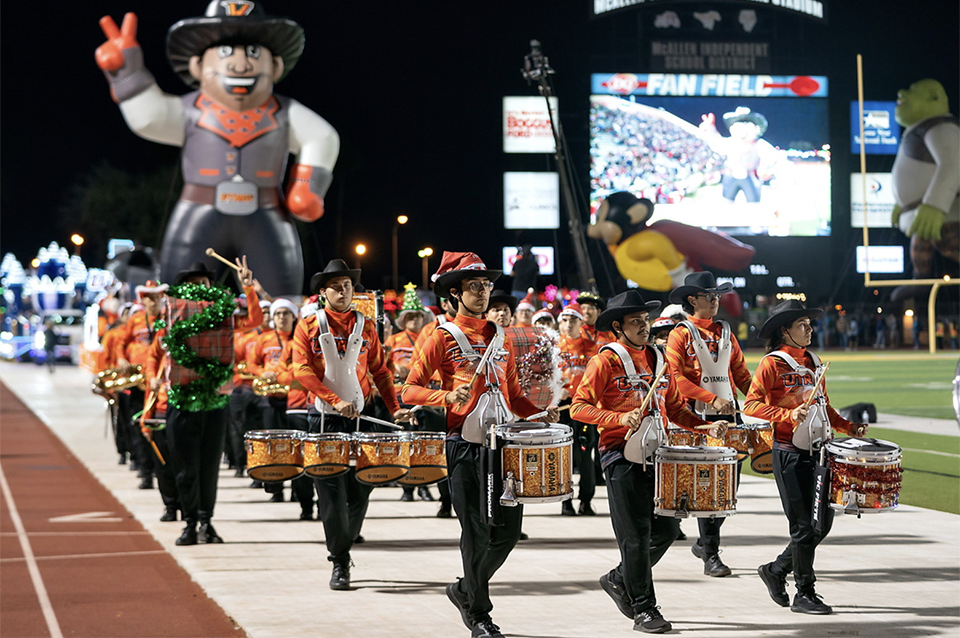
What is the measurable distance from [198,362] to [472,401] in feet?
14.5

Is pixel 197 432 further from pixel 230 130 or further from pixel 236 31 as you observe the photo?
pixel 236 31

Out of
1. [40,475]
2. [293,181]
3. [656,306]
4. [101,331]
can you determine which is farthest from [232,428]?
[656,306]

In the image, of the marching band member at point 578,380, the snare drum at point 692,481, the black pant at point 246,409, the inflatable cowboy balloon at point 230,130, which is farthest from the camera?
the inflatable cowboy balloon at point 230,130

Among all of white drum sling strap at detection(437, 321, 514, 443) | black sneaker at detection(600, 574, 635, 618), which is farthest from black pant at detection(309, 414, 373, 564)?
black sneaker at detection(600, 574, 635, 618)

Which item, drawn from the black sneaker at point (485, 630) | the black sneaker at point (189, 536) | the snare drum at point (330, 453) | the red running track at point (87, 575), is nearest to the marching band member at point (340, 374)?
the snare drum at point (330, 453)

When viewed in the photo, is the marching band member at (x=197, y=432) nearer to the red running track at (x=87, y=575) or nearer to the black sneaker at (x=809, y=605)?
the red running track at (x=87, y=575)

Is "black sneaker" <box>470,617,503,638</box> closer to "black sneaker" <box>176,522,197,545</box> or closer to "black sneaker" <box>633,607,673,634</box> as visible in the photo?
"black sneaker" <box>633,607,673,634</box>

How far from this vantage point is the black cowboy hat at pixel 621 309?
7328 millimetres

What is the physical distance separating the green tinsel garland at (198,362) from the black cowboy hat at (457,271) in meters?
3.90

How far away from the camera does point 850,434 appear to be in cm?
783

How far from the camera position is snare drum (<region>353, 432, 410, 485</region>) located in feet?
27.4

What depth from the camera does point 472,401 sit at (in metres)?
7.10

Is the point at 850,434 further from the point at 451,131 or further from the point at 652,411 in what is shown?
the point at 451,131

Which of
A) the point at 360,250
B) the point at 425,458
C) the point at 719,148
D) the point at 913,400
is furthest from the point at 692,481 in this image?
the point at 719,148
